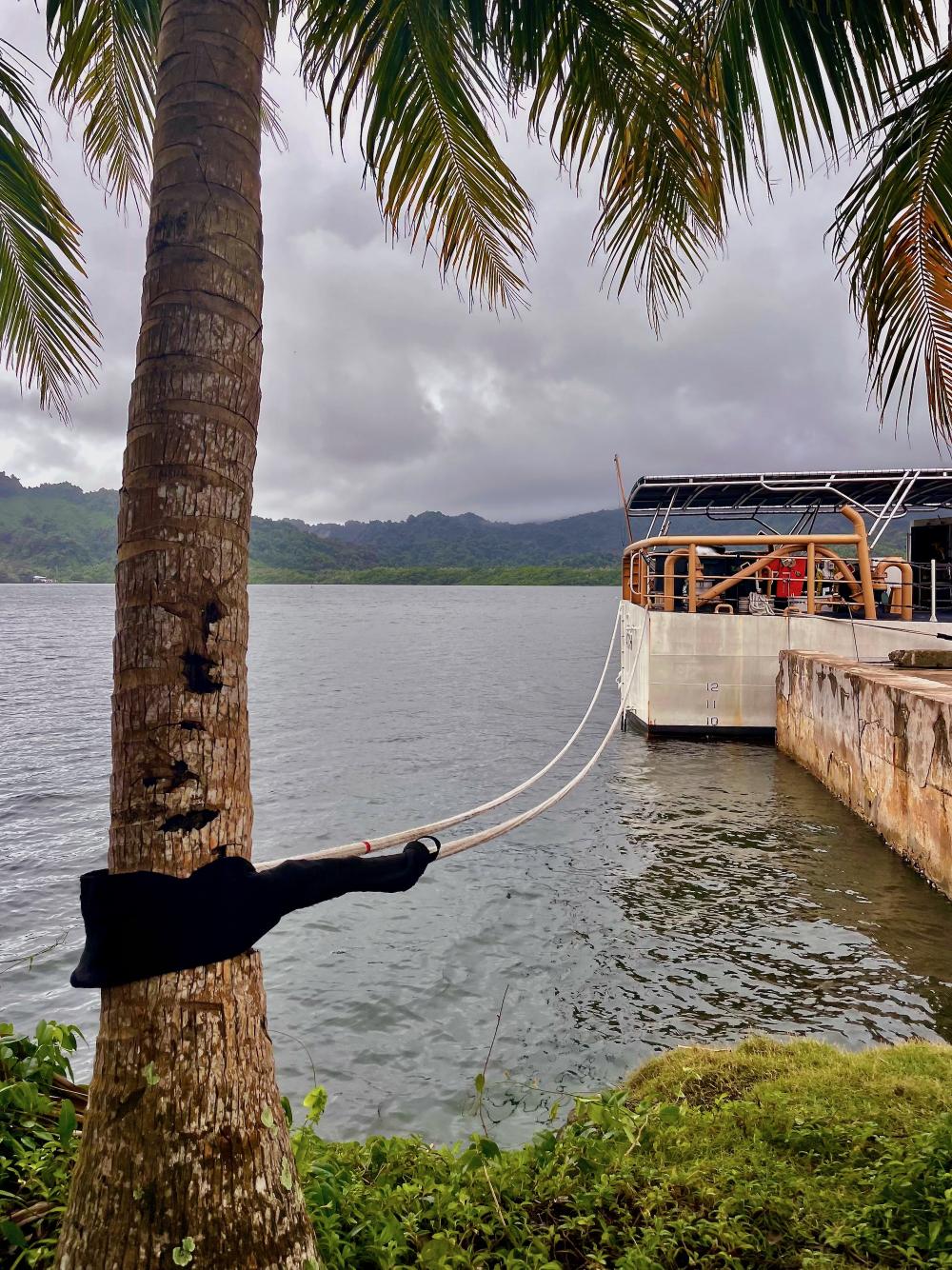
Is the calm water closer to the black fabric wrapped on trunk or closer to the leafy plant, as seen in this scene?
the leafy plant

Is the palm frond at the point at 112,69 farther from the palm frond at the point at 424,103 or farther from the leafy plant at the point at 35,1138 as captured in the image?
the leafy plant at the point at 35,1138

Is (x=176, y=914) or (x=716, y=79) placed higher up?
(x=716, y=79)

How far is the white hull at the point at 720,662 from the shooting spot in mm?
16438

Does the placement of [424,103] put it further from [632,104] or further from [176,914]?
[176,914]

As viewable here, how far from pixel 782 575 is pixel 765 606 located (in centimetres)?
119

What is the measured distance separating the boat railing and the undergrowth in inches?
532

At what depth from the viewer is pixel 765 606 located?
18.6 m

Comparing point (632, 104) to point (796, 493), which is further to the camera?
point (796, 493)

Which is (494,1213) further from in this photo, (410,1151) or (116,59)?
(116,59)

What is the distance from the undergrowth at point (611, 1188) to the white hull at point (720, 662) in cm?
1332

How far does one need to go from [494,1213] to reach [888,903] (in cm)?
699

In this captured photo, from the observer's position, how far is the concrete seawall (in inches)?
312

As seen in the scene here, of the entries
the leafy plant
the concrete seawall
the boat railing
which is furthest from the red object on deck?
the leafy plant

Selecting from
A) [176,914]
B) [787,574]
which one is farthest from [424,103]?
[787,574]
